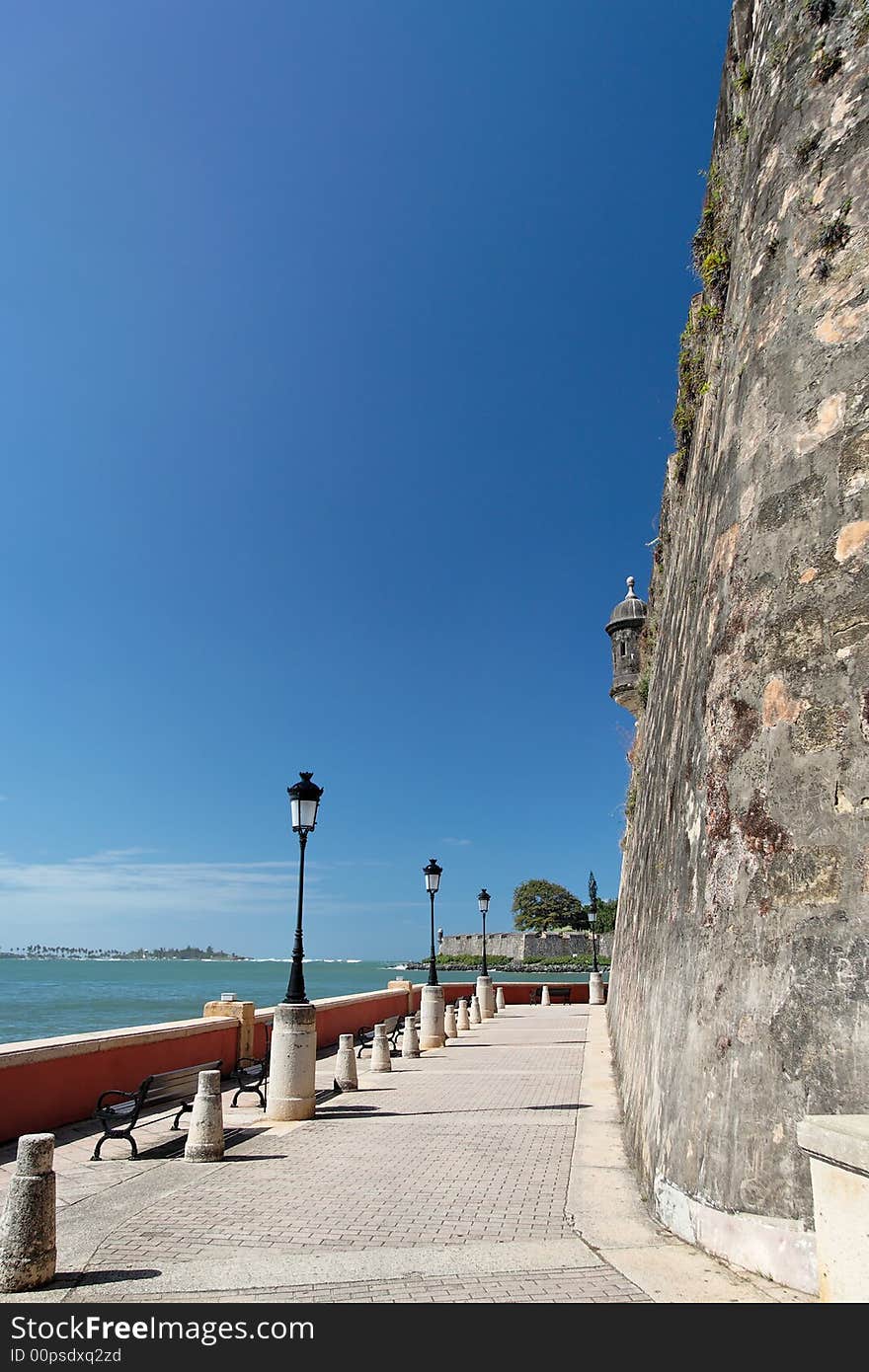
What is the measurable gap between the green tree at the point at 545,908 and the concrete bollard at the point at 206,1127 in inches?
4363

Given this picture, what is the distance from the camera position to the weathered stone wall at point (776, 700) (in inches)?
185

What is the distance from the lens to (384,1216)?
6.41 meters

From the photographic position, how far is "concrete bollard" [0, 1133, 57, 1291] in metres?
4.93

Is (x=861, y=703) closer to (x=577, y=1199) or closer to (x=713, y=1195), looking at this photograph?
(x=713, y=1195)

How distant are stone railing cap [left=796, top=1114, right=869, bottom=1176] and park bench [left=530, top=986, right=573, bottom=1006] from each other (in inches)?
1398

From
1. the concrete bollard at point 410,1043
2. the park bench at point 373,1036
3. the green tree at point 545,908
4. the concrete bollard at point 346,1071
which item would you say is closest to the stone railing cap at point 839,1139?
the concrete bollard at point 346,1071

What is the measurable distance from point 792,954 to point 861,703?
4.94 ft

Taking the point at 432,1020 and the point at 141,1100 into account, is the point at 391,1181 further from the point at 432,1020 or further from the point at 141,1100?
the point at 432,1020

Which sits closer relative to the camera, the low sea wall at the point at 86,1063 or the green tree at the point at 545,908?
the low sea wall at the point at 86,1063

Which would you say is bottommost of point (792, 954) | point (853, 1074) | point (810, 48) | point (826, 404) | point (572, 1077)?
point (572, 1077)

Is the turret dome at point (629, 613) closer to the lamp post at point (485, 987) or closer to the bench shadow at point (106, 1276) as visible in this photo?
the lamp post at point (485, 987)

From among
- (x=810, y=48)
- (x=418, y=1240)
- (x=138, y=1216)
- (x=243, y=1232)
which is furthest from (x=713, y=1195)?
(x=810, y=48)
